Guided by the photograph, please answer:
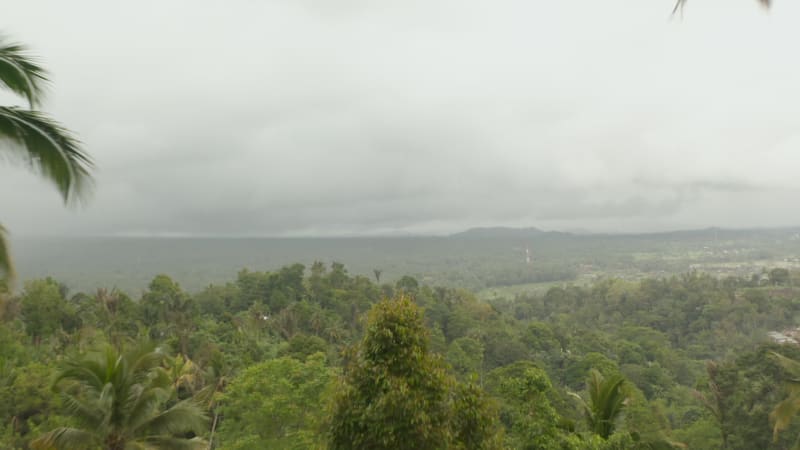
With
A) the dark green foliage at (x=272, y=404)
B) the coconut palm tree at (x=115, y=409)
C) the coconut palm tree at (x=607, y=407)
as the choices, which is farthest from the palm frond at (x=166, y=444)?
the coconut palm tree at (x=607, y=407)

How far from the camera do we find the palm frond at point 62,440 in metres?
7.87

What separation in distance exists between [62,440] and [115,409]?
2.96ft

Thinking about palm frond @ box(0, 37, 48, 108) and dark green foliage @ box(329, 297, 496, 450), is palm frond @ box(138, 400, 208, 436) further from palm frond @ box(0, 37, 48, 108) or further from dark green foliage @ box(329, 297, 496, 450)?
palm frond @ box(0, 37, 48, 108)

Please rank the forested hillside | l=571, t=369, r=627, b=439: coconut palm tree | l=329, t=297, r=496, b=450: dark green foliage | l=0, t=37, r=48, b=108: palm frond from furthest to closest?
l=571, t=369, r=627, b=439: coconut palm tree
the forested hillside
l=329, t=297, r=496, b=450: dark green foliage
l=0, t=37, r=48, b=108: palm frond

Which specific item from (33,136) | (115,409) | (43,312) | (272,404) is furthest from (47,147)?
(43,312)

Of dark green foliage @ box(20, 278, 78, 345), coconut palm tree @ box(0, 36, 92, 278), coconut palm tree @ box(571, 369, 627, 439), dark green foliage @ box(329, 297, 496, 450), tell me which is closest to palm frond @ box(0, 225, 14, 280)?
coconut palm tree @ box(0, 36, 92, 278)

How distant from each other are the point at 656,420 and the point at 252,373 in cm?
2257

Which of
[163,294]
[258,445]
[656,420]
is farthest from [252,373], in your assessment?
[163,294]

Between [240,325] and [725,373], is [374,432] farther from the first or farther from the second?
[240,325]

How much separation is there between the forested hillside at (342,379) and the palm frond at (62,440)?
30mm

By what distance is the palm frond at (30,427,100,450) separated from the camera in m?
7.87

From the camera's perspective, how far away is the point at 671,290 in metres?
98.9

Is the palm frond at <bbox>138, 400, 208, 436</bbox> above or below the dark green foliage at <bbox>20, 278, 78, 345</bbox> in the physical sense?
above

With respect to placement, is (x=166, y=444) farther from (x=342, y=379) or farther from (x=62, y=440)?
(x=342, y=379)
